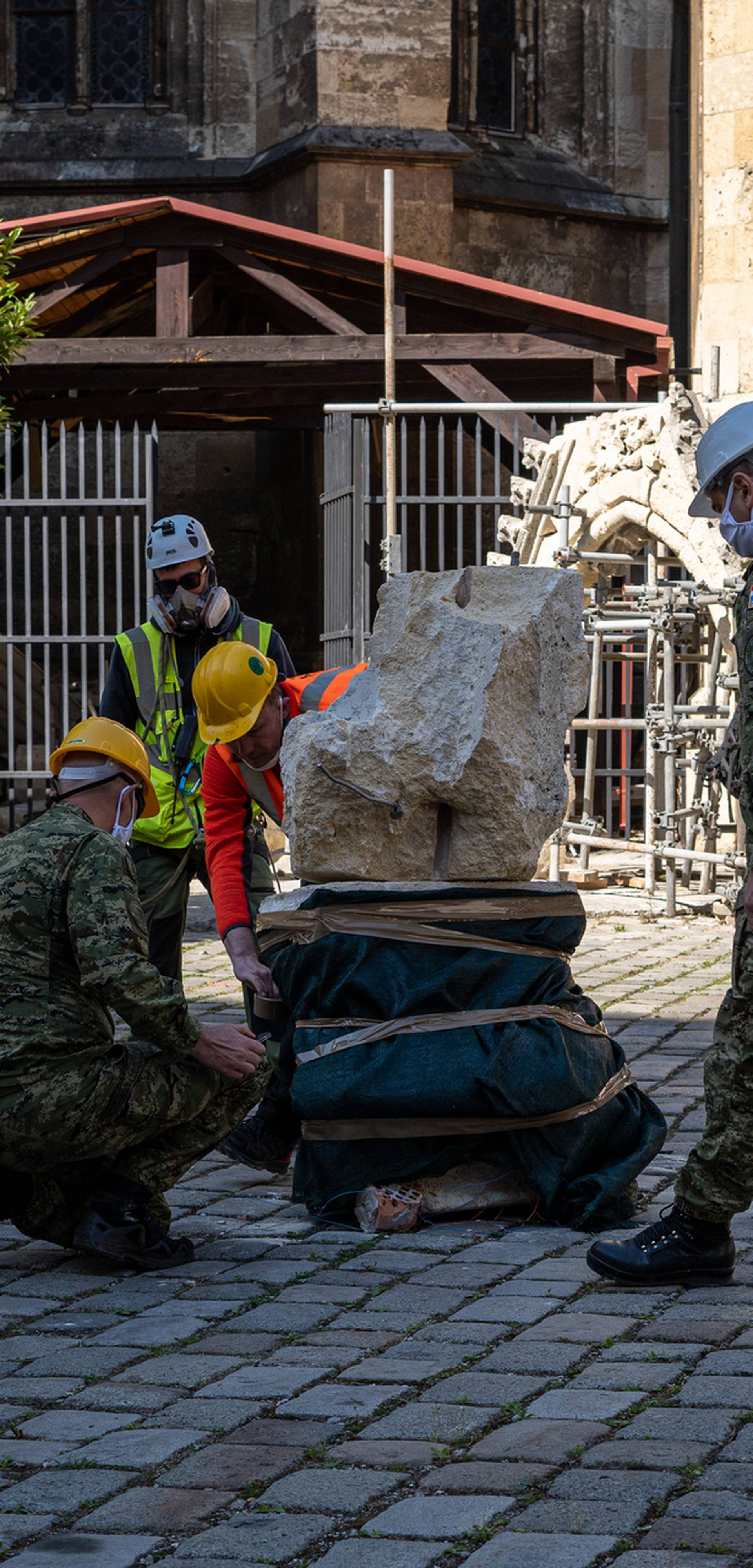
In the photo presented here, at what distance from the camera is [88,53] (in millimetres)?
19531

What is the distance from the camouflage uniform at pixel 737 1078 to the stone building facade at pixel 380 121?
46.7ft

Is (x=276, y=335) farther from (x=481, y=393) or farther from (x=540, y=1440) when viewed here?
(x=540, y=1440)

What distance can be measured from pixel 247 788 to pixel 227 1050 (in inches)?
47.6

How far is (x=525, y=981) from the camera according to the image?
4.68 m

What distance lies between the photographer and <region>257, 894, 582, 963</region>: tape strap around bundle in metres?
4.69

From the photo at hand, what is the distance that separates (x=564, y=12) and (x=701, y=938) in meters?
13.4

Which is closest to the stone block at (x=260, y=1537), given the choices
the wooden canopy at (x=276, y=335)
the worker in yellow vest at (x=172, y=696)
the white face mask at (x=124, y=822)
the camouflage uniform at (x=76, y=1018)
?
the camouflage uniform at (x=76, y=1018)

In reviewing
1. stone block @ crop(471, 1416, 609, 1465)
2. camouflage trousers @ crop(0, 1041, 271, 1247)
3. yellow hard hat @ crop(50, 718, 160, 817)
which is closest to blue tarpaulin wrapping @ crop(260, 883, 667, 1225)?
camouflage trousers @ crop(0, 1041, 271, 1247)

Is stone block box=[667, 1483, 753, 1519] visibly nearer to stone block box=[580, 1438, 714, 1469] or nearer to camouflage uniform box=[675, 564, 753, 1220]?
stone block box=[580, 1438, 714, 1469]

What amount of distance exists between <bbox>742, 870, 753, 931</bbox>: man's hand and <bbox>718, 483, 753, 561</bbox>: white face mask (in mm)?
711

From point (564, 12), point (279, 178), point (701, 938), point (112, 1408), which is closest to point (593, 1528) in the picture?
point (112, 1408)

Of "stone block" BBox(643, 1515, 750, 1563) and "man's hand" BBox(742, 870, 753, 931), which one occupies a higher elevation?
"man's hand" BBox(742, 870, 753, 931)

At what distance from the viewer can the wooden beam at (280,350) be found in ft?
44.4

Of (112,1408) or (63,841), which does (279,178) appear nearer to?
(63,841)
